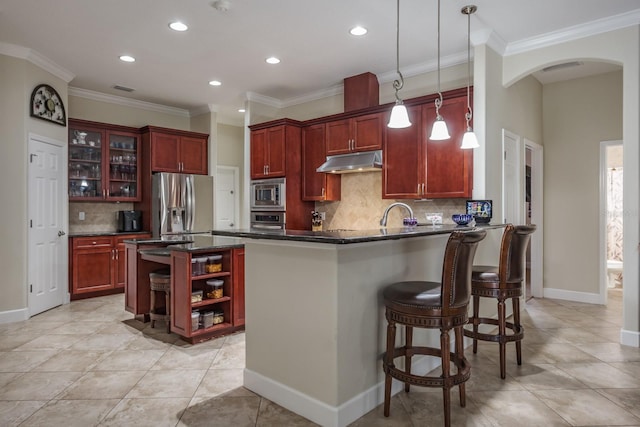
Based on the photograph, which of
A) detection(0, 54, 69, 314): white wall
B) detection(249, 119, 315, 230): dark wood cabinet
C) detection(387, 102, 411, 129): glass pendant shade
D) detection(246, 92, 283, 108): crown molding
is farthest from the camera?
detection(246, 92, 283, 108): crown molding

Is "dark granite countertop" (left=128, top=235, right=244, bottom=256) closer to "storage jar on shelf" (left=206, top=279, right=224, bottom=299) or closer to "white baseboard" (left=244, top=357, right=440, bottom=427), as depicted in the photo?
"storage jar on shelf" (left=206, top=279, right=224, bottom=299)

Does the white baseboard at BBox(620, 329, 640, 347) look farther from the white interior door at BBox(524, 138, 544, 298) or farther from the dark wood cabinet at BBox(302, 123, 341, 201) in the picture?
the dark wood cabinet at BBox(302, 123, 341, 201)

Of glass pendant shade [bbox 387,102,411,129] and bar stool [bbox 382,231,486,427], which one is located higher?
glass pendant shade [bbox 387,102,411,129]

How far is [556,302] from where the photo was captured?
521cm

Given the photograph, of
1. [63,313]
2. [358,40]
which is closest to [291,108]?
[358,40]

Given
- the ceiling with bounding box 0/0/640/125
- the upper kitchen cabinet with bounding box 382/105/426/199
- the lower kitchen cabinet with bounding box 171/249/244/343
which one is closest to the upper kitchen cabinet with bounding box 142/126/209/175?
the ceiling with bounding box 0/0/640/125

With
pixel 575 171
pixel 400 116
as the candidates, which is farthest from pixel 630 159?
pixel 400 116

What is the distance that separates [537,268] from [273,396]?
451 cm

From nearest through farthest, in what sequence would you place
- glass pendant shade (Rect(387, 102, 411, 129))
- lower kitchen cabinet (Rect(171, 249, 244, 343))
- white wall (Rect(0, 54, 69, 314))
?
1. glass pendant shade (Rect(387, 102, 411, 129))
2. lower kitchen cabinet (Rect(171, 249, 244, 343))
3. white wall (Rect(0, 54, 69, 314))

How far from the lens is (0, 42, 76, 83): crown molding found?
4.23 m

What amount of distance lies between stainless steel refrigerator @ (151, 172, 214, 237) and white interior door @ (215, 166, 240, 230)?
36.3 inches

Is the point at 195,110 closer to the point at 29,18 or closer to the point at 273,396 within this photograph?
the point at 29,18

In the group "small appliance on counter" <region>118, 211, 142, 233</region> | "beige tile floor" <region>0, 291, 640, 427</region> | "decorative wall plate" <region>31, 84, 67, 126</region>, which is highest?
"decorative wall plate" <region>31, 84, 67, 126</region>

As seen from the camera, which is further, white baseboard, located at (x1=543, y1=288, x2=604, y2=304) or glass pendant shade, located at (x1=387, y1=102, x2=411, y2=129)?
white baseboard, located at (x1=543, y1=288, x2=604, y2=304)
